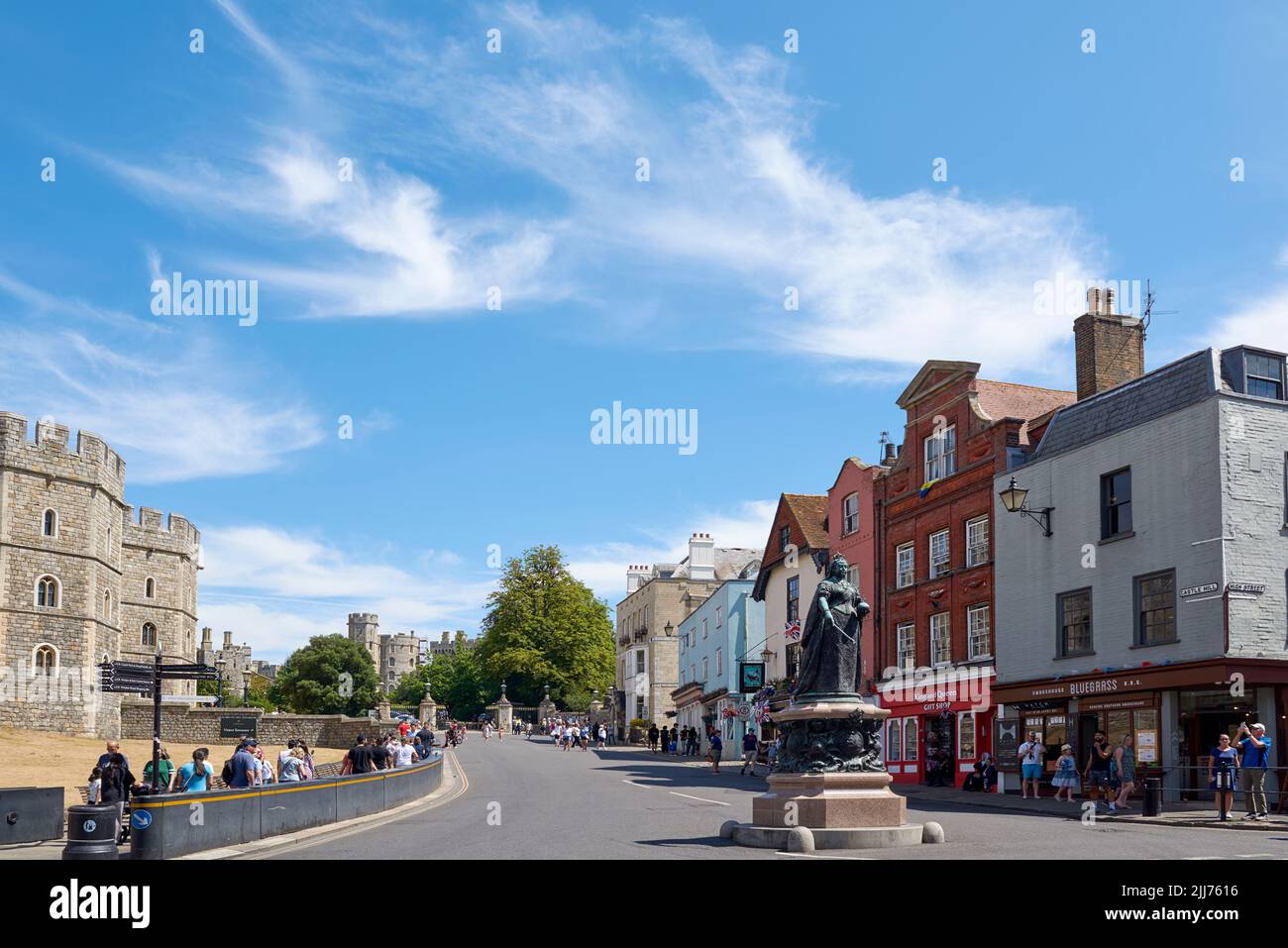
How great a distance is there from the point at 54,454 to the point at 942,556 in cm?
4527

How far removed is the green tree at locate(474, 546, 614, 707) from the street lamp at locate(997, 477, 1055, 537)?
70.2m

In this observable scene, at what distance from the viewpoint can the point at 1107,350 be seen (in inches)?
1389

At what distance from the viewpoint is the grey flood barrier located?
53.1 feet

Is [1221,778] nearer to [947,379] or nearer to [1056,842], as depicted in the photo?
[1056,842]

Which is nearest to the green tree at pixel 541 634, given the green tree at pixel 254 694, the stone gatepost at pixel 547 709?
the stone gatepost at pixel 547 709

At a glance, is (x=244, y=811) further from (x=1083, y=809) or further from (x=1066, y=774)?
(x=1066, y=774)

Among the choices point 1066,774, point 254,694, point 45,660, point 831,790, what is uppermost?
point 831,790

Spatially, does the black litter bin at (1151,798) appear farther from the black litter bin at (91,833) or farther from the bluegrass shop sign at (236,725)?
the bluegrass shop sign at (236,725)

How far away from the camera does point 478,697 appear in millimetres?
115500

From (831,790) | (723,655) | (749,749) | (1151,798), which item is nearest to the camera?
(831,790)

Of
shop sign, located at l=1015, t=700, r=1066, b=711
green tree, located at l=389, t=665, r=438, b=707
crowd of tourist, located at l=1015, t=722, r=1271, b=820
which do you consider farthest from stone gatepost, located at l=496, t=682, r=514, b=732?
crowd of tourist, located at l=1015, t=722, r=1271, b=820

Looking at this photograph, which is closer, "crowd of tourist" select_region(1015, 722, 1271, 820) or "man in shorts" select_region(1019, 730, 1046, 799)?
"crowd of tourist" select_region(1015, 722, 1271, 820)


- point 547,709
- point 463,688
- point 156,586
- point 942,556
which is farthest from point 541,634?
point 942,556

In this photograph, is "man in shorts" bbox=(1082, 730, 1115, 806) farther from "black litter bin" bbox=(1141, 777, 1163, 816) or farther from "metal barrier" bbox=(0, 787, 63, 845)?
"metal barrier" bbox=(0, 787, 63, 845)
